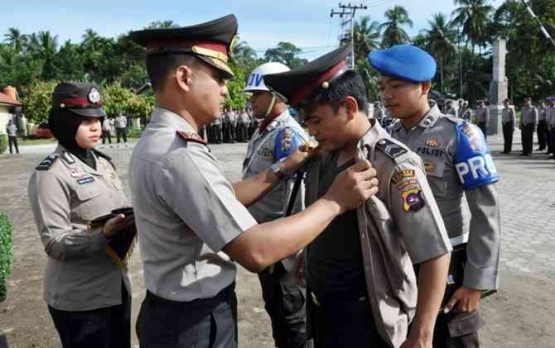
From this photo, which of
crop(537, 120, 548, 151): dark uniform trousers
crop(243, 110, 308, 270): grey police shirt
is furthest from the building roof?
crop(243, 110, 308, 270): grey police shirt

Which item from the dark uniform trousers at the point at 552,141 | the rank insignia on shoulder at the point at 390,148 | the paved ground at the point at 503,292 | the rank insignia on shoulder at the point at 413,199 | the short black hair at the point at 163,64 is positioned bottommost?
the paved ground at the point at 503,292

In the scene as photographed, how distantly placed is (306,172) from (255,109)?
5.32ft

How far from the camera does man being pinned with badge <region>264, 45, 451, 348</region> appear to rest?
69.9 inches

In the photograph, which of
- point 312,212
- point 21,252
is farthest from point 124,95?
point 312,212

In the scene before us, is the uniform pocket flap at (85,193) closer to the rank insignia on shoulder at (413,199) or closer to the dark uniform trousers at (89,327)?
the dark uniform trousers at (89,327)

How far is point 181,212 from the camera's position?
1540mm

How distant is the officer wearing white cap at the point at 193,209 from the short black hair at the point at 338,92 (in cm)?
33

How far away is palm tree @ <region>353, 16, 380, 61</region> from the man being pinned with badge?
57.6 m

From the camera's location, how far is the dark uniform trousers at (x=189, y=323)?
1737mm

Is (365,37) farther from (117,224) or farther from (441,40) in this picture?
(117,224)

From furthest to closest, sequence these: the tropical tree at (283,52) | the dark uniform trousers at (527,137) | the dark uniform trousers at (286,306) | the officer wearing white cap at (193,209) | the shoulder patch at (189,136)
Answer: the tropical tree at (283,52), the dark uniform trousers at (527,137), the dark uniform trousers at (286,306), the shoulder patch at (189,136), the officer wearing white cap at (193,209)

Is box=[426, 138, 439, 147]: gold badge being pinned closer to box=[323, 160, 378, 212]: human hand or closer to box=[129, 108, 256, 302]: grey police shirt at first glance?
box=[323, 160, 378, 212]: human hand

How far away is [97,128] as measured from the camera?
8.57 ft

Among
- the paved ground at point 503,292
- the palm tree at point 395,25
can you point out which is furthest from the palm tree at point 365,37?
the paved ground at point 503,292
